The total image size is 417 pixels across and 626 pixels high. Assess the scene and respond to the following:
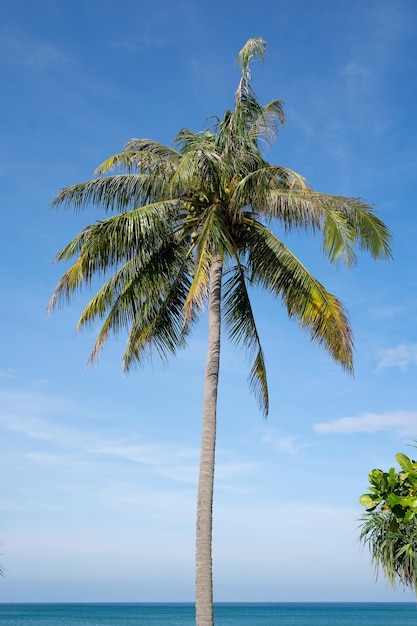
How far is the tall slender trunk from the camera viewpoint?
38.1 ft

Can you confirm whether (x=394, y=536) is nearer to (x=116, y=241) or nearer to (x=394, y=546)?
(x=394, y=546)

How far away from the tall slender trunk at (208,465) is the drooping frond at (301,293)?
3.70ft

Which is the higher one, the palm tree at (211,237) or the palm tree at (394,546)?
the palm tree at (211,237)

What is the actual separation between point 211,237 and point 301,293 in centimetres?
204

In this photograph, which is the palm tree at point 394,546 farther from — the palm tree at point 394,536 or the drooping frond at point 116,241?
the drooping frond at point 116,241

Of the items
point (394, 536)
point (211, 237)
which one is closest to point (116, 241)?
point (211, 237)

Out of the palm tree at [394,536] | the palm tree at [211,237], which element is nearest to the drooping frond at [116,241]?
the palm tree at [211,237]

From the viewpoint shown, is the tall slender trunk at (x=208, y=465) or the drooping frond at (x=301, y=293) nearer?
the tall slender trunk at (x=208, y=465)

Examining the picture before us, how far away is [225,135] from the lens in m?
14.6

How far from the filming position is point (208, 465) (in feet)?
40.8

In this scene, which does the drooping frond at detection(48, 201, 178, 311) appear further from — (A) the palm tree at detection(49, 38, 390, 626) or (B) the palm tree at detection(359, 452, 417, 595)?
(B) the palm tree at detection(359, 452, 417, 595)

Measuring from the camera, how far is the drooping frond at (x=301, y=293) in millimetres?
13695

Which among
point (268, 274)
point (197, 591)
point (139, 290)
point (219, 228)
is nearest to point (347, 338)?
point (268, 274)

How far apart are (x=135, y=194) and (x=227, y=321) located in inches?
125
